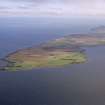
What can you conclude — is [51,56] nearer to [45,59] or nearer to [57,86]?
[45,59]

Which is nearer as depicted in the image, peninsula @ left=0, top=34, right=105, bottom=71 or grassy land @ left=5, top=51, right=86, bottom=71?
grassy land @ left=5, top=51, right=86, bottom=71

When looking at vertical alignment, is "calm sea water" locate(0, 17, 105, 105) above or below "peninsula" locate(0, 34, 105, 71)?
below

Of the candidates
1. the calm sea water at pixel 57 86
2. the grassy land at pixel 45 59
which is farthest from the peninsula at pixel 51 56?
the calm sea water at pixel 57 86

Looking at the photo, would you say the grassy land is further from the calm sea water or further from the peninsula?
the calm sea water

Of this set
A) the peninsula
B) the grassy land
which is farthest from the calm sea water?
the peninsula

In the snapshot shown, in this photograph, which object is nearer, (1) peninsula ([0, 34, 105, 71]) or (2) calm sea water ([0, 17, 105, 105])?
(2) calm sea water ([0, 17, 105, 105])

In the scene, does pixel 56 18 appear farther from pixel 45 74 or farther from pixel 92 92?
pixel 92 92

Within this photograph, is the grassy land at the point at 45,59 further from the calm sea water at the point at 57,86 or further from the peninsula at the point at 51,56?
the calm sea water at the point at 57,86

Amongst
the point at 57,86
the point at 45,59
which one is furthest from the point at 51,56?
the point at 57,86

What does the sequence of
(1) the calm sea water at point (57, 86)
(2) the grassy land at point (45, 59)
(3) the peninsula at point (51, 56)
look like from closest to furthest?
(1) the calm sea water at point (57, 86) < (2) the grassy land at point (45, 59) < (3) the peninsula at point (51, 56)

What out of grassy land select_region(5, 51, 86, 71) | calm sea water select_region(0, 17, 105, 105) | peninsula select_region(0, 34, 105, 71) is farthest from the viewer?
peninsula select_region(0, 34, 105, 71)

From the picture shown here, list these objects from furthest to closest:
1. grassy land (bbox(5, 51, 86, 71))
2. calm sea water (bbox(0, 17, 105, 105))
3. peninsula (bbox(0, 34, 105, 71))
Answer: peninsula (bbox(0, 34, 105, 71)), grassy land (bbox(5, 51, 86, 71)), calm sea water (bbox(0, 17, 105, 105))
